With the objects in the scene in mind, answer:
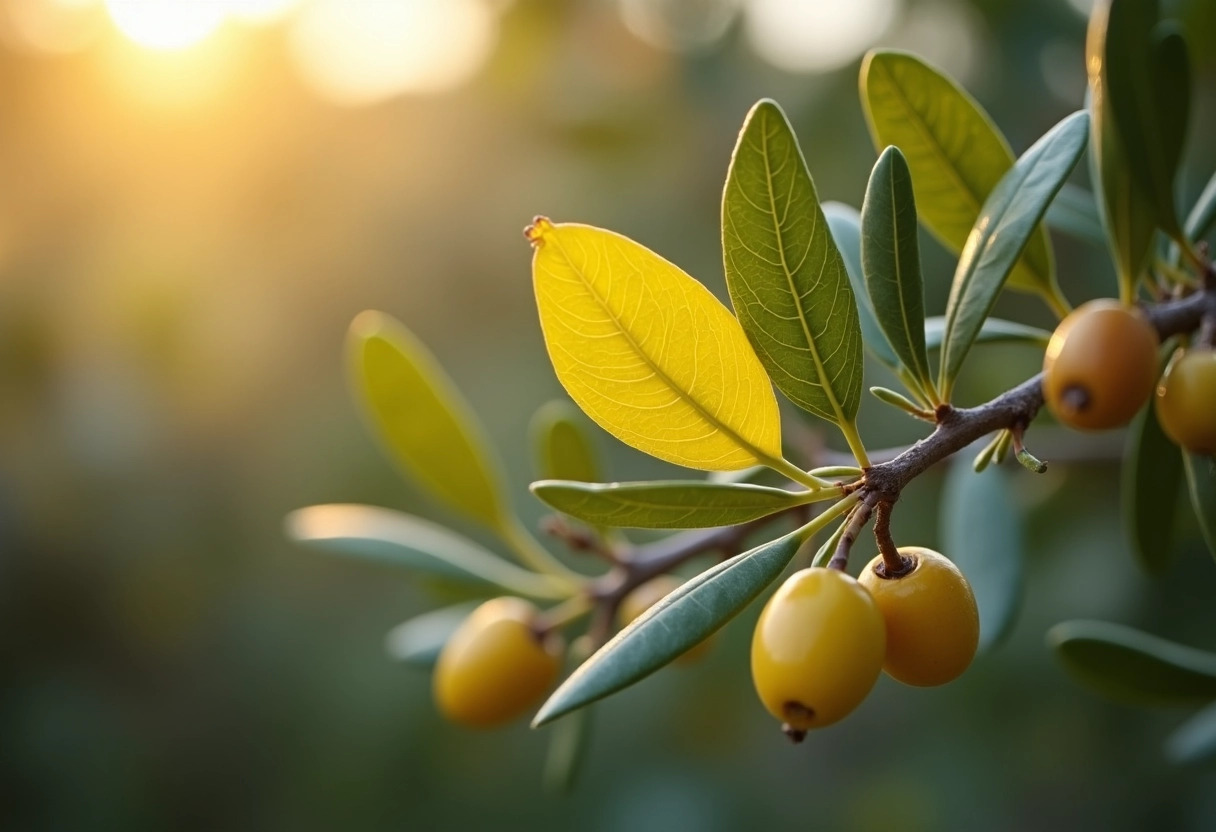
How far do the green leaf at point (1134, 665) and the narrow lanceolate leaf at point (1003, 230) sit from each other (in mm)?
440

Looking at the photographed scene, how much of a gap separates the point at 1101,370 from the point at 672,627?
306mm

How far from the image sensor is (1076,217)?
0.91 meters

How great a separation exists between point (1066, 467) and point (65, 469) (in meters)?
2.27

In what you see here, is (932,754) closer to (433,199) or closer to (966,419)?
(966,419)

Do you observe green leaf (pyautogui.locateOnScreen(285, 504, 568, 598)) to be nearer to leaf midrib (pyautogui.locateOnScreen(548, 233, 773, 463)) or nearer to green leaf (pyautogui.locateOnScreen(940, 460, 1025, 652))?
green leaf (pyautogui.locateOnScreen(940, 460, 1025, 652))

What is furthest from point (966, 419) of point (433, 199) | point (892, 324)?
point (433, 199)

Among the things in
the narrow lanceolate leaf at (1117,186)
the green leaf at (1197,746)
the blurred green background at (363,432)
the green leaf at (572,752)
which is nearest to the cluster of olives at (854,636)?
the narrow lanceolate leaf at (1117,186)

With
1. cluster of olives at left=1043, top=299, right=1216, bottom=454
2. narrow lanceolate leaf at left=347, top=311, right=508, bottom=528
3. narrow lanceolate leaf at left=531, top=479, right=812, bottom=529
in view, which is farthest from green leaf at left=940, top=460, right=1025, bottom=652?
narrow lanceolate leaf at left=347, top=311, right=508, bottom=528

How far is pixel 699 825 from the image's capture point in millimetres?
2387

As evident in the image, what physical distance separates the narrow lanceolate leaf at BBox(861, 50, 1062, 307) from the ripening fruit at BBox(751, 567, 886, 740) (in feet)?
1.14

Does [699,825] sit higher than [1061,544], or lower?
→ lower

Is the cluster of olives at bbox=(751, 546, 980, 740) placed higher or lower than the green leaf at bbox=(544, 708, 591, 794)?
higher

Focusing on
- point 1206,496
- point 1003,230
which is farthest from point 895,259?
point 1206,496

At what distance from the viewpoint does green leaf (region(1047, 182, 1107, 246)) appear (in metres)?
0.90
